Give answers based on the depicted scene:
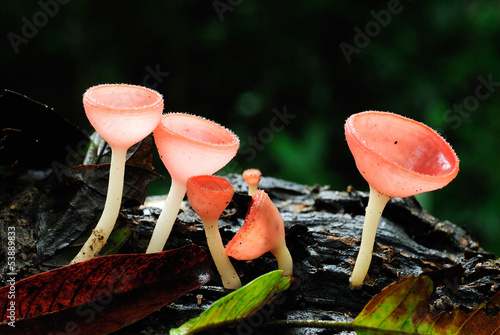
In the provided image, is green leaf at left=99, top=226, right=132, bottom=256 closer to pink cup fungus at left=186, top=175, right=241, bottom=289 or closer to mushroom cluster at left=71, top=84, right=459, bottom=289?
mushroom cluster at left=71, top=84, right=459, bottom=289

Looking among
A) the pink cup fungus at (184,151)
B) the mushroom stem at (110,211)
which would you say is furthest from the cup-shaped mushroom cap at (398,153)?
the mushroom stem at (110,211)

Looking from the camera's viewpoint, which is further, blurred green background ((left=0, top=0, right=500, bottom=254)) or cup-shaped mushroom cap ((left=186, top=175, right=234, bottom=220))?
blurred green background ((left=0, top=0, right=500, bottom=254))

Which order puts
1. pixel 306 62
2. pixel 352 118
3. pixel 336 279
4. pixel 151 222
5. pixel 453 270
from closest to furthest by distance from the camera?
pixel 453 270 → pixel 352 118 → pixel 336 279 → pixel 151 222 → pixel 306 62

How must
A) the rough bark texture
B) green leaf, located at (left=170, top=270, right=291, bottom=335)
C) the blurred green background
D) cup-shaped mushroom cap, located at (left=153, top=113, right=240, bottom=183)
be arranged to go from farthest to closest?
the blurred green background, the rough bark texture, cup-shaped mushroom cap, located at (left=153, top=113, right=240, bottom=183), green leaf, located at (left=170, top=270, right=291, bottom=335)

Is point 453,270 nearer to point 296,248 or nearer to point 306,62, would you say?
point 296,248

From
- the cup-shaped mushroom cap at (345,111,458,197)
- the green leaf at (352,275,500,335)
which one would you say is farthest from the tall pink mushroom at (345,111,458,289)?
the green leaf at (352,275,500,335)

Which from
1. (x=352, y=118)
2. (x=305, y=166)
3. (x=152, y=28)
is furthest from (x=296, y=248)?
(x=152, y=28)

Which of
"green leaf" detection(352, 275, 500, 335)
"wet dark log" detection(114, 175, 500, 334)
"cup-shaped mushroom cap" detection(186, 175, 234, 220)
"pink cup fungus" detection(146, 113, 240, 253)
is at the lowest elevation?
"wet dark log" detection(114, 175, 500, 334)
